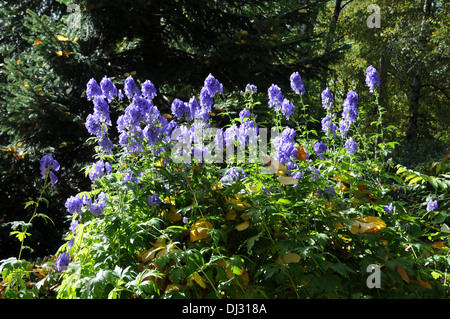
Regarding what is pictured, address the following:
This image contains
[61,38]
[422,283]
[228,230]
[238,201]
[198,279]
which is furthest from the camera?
[61,38]

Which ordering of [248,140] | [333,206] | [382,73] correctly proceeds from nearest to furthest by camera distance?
[333,206]
[248,140]
[382,73]

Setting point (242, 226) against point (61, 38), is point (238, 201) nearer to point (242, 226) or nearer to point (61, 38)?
point (242, 226)

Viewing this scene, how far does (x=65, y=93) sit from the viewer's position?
552 centimetres

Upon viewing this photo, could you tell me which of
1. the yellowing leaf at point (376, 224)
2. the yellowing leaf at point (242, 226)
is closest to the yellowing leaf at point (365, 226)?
the yellowing leaf at point (376, 224)

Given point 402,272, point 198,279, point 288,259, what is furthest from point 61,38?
point 402,272

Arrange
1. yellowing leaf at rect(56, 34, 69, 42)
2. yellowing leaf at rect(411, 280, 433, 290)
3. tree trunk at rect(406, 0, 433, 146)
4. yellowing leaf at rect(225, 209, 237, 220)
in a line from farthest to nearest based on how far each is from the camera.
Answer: tree trunk at rect(406, 0, 433, 146)
yellowing leaf at rect(56, 34, 69, 42)
yellowing leaf at rect(225, 209, 237, 220)
yellowing leaf at rect(411, 280, 433, 290)

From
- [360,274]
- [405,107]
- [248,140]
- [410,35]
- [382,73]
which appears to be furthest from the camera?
[405,107]

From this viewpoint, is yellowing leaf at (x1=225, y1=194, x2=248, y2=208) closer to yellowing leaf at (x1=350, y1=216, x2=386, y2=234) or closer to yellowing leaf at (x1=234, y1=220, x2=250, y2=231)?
yellowing leaf at (x1=234, y1=220, x2=250, y2=231)

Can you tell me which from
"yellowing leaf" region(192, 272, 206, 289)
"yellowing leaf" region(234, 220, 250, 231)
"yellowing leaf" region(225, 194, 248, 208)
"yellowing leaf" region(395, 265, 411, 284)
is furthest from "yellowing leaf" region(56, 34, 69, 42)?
"yellowing leaf" region(395, 265, 411, 284)

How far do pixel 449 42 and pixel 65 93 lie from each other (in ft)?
33.5

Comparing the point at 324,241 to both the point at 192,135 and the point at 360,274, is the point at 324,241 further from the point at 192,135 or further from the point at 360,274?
the point at 192,135

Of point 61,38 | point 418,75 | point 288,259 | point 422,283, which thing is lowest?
point 422,283

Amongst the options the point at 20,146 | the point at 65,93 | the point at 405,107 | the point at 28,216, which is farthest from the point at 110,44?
the point at 405,107

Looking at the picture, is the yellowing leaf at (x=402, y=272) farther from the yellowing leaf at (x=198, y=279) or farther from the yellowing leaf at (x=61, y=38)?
the yellowing leaf at (x=61, y=38)
